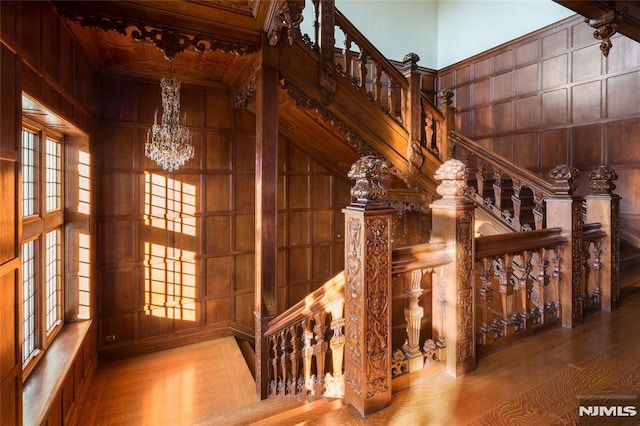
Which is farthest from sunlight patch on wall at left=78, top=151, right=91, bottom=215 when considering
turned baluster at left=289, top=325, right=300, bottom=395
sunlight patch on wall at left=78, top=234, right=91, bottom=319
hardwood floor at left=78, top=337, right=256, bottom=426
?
turned baluster at left=289, top=325, right=300, bottom=395

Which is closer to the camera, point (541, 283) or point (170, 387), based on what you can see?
point (541, 283)

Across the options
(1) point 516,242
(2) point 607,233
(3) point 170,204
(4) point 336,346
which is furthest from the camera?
(3) point 170,204

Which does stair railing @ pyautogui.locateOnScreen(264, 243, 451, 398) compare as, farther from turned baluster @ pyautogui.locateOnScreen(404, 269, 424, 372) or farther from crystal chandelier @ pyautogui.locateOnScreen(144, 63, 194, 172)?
crystal chandelier @ pyautogui.locateOnScreen(144, 63, 194, 172)

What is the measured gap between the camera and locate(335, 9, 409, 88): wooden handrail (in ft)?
10.3

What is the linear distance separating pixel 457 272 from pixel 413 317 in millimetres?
336

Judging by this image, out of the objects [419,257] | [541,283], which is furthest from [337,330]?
[541,283]

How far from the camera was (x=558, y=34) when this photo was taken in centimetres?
484

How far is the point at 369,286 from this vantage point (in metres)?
1.59

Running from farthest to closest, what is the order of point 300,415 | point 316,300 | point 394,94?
point 394,94, point 316,300, point 300,415

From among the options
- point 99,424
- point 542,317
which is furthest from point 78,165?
point 542,317

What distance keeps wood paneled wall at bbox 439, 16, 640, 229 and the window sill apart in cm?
592

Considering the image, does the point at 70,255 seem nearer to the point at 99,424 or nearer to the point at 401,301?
the point at 99,424

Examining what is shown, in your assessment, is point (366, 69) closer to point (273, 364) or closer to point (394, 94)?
point (394, 94)

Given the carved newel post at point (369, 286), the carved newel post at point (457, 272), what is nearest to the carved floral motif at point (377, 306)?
the carved newel post at point (369, 286)
